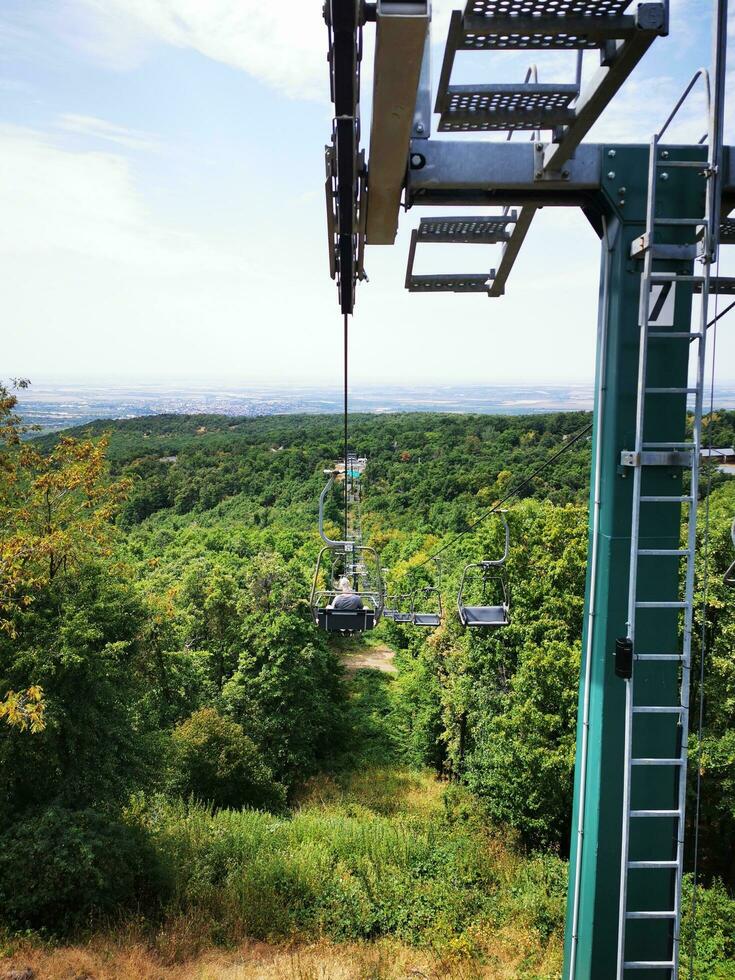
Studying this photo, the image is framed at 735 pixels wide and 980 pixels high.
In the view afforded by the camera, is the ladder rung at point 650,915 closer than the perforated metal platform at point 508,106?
No

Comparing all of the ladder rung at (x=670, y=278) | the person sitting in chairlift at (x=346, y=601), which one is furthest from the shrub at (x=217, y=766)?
the ladder rung at (x=670, y=278)

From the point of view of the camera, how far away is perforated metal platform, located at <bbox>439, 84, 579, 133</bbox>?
8.85ft

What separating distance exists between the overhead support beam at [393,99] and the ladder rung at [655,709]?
2732 millimetres

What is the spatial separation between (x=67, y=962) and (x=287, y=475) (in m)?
43.5

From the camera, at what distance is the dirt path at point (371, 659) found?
27.9m

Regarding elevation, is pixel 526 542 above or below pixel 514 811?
above

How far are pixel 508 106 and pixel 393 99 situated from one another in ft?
1.90

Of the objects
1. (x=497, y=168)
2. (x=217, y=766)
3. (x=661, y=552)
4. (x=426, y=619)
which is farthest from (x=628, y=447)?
(x=217, y=766)

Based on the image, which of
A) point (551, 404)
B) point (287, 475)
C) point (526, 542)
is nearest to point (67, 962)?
point (526, 542)

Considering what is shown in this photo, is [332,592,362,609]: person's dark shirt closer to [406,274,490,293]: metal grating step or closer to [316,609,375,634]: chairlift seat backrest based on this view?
[316,609,375,634]: chairlift seat backrest

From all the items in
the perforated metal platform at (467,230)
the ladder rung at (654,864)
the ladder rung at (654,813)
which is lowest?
the ladder rung at (654,864)

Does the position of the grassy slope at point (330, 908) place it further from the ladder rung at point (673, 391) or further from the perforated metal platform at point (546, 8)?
the perforated metal platform at point (546, 8)

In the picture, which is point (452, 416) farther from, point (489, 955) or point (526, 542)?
point (489, 955)

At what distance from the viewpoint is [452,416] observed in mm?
71750
